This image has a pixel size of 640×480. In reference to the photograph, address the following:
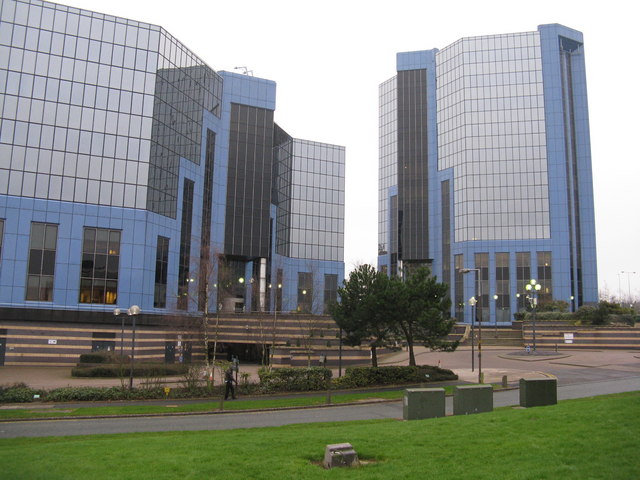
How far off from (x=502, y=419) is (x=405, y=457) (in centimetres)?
504

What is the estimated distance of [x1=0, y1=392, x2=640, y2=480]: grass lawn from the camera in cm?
1030

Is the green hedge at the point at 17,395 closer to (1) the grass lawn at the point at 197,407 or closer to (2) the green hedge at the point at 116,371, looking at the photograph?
(1) the grass lawn at the point at 197,407

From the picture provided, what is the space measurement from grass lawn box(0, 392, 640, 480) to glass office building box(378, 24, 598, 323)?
8205 centimetres

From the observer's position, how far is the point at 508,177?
9662 centimetres

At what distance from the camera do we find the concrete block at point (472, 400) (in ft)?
64.0

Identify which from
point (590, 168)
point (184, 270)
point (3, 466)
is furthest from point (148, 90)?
A: point (590, 168)

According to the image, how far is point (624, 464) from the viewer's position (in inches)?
398

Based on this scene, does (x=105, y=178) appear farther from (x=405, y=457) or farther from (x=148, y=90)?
(x=405, y=457)

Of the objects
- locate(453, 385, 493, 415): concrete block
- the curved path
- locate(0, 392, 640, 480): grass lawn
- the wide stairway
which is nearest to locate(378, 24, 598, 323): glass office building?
the wide stairway

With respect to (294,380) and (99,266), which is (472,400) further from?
(99,266)

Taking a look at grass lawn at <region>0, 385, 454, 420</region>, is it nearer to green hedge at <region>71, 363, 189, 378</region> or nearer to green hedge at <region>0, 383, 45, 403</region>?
green hedge at <region>0, 383, 45, 403</region>

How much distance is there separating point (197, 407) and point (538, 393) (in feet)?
49.6

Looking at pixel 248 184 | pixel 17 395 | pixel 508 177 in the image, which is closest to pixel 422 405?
pixel 17 395

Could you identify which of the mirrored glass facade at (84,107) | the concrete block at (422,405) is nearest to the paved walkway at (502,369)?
the concrete block at (422,405)
